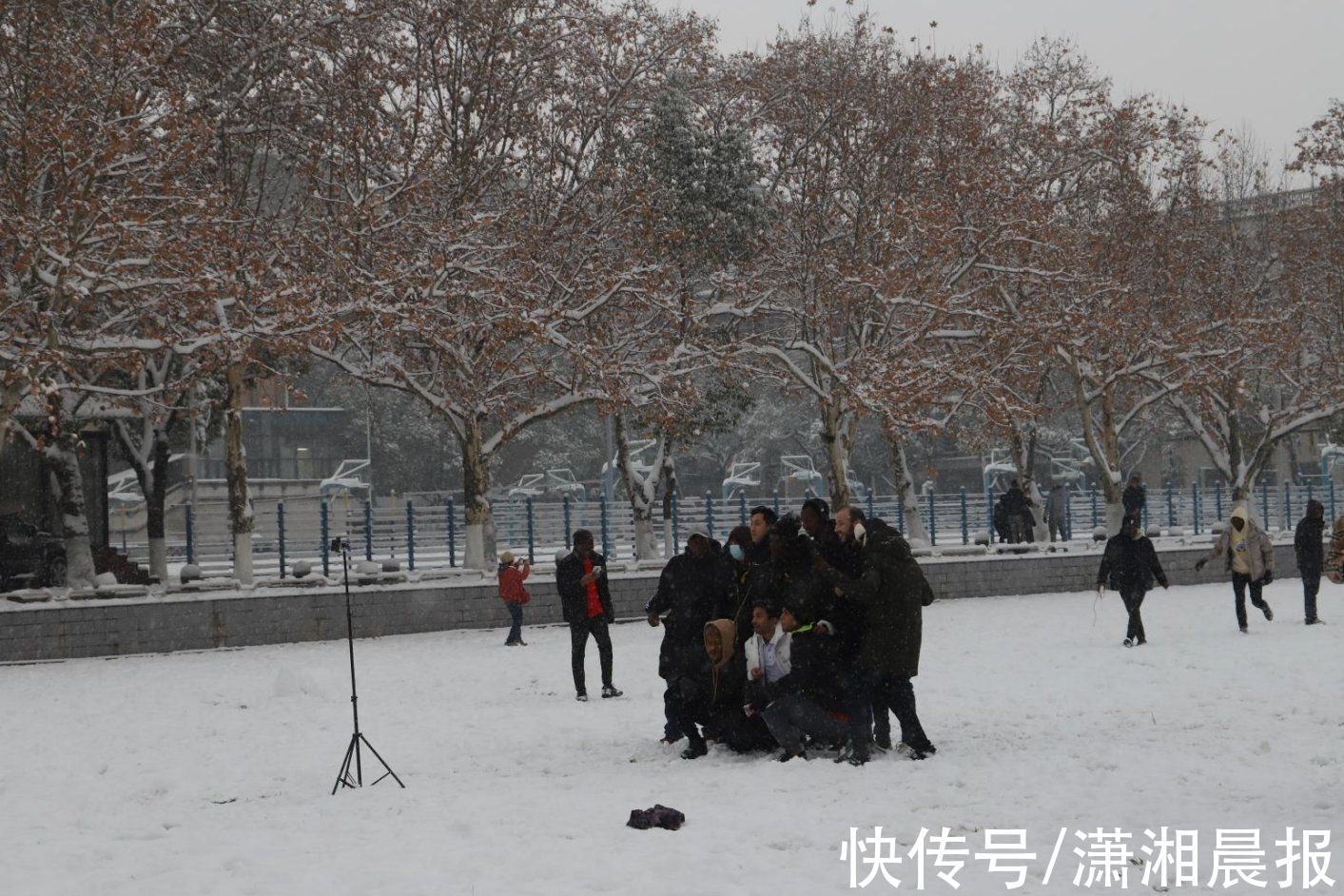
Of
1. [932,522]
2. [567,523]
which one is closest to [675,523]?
[567,523]

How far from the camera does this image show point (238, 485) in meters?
27.9

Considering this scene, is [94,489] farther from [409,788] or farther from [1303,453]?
[1303,453]

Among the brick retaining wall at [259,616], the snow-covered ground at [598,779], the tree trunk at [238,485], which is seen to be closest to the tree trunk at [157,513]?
the tree trunk at [238,485]

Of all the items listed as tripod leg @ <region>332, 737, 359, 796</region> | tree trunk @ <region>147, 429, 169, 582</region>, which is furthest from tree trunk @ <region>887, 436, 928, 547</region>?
tripod leg @ <region>332, 737, 359, 796</region>

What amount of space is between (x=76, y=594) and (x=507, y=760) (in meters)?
13.7

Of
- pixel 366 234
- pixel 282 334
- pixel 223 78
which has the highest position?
pixel 223 78

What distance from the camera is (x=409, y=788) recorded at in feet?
34.8

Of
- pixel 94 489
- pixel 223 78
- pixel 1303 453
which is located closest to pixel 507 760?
pixel 223 78

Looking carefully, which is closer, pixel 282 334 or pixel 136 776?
pixel 136 776

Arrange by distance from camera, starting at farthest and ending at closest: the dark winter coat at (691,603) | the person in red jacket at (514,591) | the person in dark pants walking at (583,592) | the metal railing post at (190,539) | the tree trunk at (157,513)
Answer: the metal railing post at (190,539) → the tree trunk at (157,513) → the person in red jacket at (514,591) → the person in dark pants walking at (583,592) → the dark winter coat at (691,603)

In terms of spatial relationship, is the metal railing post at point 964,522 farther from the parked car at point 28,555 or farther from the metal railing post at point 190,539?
the parked car at point 28,555

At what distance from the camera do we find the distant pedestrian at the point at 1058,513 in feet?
140

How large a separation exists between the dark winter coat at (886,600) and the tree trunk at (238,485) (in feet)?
60.9

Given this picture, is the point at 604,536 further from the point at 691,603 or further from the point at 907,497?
the point at 691,603
